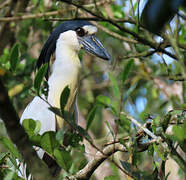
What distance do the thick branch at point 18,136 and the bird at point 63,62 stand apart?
2.50 ft

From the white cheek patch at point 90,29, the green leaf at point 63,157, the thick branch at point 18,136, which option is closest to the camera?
the thick branch at point 18,136

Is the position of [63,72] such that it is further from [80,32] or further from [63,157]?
[63,157]

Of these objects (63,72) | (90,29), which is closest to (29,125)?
(63,72)

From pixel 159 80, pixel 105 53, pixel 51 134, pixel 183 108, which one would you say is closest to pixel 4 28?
pixel 105 53

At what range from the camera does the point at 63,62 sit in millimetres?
1989

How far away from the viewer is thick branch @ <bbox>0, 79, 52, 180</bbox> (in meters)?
0.85

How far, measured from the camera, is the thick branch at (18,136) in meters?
0.85

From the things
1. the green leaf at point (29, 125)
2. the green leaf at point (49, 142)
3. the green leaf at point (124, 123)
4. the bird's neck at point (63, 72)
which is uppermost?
the green leaf at point (29, 125)

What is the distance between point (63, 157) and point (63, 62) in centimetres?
108

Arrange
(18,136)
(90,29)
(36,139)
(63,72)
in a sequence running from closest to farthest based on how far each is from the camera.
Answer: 1. (18,136)
2. (36,139)
3. (63,72)
4. (90,29)

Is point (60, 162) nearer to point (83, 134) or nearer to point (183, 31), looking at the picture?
point (83, 134)

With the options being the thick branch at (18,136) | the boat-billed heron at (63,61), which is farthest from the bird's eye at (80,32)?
the thick branch at (18,136)

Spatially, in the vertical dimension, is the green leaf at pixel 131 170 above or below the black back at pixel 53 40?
below

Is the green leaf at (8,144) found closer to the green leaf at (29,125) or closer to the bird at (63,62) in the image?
the green leaf at (29,125)
